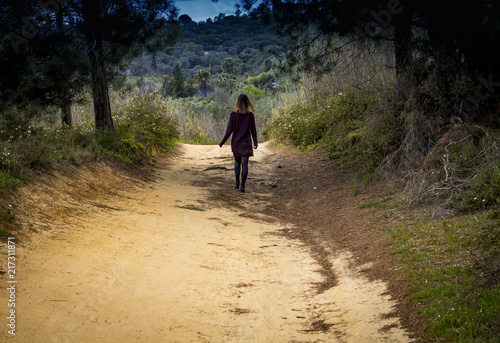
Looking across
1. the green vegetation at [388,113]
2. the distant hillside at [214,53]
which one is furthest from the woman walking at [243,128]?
the distant hillside at [214,53]

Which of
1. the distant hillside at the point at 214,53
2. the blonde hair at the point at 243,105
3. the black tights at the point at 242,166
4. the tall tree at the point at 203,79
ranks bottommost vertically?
the black tights at the point at 242,166

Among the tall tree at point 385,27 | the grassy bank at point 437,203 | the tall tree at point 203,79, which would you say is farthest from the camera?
the tall tree at point 203,79

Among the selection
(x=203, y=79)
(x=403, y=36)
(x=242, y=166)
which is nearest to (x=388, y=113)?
(x=403, y=36)

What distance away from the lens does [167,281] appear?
4.49 meters

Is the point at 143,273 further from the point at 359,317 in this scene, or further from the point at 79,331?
the point at 359,317

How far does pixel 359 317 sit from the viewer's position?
3713mm

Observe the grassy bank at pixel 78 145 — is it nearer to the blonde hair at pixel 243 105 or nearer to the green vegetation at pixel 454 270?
the blonde hair at pixel 243 105

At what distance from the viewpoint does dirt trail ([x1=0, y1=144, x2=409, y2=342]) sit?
3438 millimetres

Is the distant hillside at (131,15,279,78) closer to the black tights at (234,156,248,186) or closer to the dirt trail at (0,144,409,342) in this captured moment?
the black tights at (234,156,248,186)

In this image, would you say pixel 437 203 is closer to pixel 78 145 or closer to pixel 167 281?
pixel 167 281

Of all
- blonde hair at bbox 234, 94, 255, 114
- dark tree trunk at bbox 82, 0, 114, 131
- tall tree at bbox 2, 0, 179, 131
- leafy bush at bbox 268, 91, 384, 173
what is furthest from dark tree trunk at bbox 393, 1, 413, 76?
dark tree trunk at bbox 82, 0, 114, 131

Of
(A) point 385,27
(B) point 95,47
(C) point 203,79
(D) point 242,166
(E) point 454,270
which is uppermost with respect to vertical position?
(C) point 203,79

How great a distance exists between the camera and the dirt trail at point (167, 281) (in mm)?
3438

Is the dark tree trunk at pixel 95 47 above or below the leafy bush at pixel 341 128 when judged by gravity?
above
